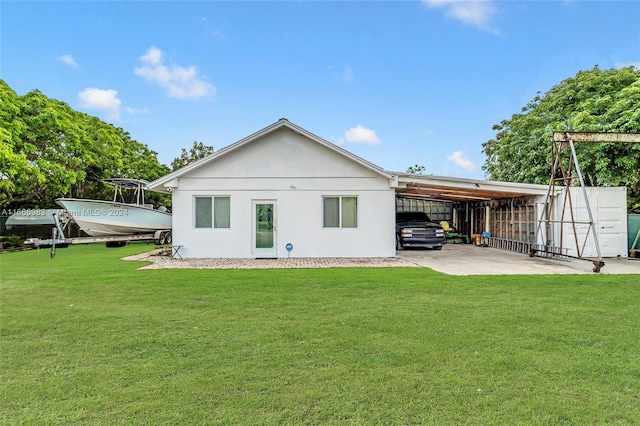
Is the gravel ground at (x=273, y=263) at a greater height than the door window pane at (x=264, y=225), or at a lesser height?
lesser

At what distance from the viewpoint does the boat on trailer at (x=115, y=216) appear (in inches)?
589

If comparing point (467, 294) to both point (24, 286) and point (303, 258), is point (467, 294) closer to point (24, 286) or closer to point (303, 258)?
point (303, 258)

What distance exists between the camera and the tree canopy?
51.1 feet

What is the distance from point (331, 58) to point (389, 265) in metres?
11.5

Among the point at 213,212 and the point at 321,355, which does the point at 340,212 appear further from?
the point at 321,355

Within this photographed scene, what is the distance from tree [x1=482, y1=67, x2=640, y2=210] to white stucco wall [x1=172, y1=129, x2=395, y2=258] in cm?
746

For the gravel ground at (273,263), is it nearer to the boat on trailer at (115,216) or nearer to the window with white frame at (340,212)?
the window with white frame at (340,212)

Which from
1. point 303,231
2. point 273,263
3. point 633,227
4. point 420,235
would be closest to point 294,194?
point 303,231

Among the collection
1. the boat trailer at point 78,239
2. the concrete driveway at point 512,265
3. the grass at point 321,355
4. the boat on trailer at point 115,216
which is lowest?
the grass at point 321,355

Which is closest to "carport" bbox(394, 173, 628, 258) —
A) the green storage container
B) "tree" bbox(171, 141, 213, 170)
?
the green storage container

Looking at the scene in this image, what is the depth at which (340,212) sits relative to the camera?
12.7m

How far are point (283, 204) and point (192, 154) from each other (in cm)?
2391

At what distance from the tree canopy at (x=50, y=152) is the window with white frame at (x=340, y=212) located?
490 inches

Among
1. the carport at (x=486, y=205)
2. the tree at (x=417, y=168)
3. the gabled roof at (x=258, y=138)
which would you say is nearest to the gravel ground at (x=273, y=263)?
the gabled roof at (x=258, y=138)
